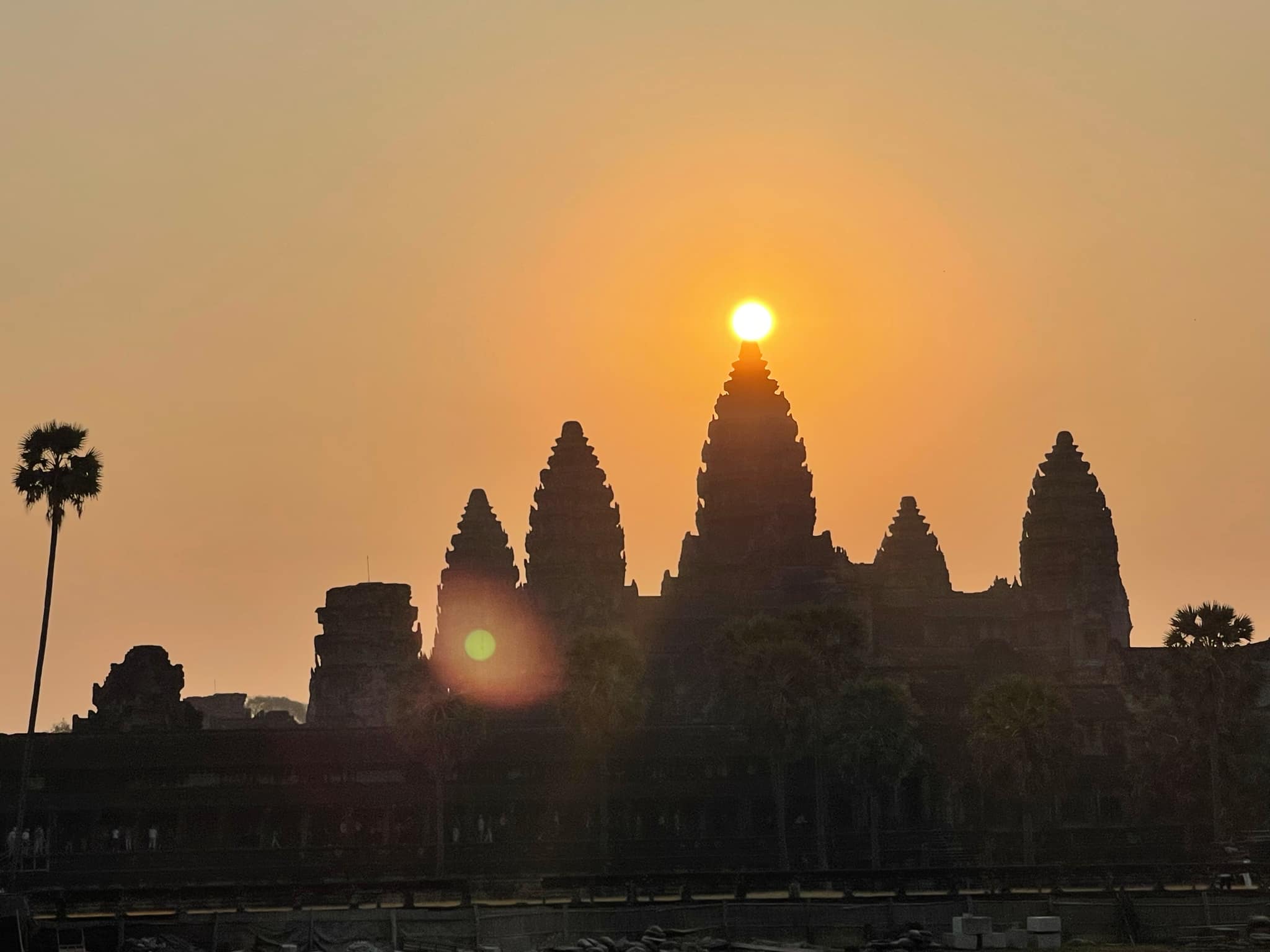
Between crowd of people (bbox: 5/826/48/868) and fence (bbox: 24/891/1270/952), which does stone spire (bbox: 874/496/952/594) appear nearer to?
crowd of people (bbox: 5/826/48/868)

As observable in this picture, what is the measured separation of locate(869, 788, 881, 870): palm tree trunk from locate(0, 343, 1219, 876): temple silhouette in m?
0.93

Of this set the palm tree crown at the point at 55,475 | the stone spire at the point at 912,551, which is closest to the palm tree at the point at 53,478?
the palm tree crown at the point at 55,475

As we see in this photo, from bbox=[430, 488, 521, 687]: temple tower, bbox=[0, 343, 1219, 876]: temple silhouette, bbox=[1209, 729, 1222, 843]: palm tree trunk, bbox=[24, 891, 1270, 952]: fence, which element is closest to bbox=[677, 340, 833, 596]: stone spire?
bbox=[0, 343, 1219, 876]: temple silhouette

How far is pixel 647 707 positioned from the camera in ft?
362

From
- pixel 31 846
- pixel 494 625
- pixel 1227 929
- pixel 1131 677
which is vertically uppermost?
pixel 494 625

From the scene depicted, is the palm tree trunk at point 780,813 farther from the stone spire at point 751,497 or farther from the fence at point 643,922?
the stone spire at point 751,497

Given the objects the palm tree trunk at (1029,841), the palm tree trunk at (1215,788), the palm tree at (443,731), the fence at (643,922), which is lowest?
the fence at (643,922)

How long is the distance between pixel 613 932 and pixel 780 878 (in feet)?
30.6

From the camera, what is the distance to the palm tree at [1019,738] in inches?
3607

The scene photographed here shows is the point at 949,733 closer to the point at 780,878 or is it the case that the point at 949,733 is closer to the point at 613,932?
the point at 780,878

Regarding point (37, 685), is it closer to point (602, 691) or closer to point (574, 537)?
point (602, 691)

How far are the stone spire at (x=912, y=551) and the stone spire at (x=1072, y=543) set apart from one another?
10168mm

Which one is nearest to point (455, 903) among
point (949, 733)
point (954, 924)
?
point (954, 924)

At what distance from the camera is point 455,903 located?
6869 centimetres
